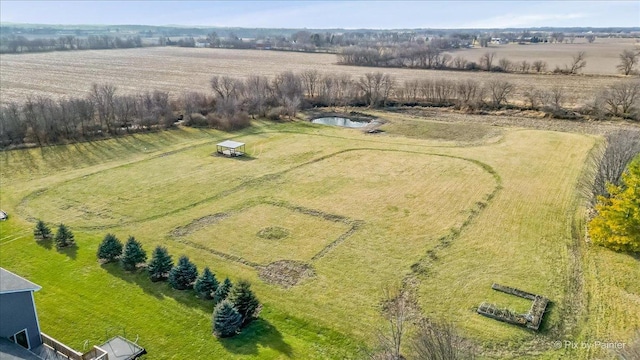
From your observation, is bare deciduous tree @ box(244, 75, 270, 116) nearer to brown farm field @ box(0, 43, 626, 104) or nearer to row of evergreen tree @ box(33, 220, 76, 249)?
brown farm field @ box(0, 43, 626, 104)

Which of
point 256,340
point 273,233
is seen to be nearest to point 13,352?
point 256,340

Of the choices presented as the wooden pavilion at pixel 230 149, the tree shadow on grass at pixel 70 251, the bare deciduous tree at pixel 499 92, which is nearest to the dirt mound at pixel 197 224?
the tree shadow on grass at pixel 70 251

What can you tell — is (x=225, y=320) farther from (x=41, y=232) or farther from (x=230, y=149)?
(x=230, y=149)

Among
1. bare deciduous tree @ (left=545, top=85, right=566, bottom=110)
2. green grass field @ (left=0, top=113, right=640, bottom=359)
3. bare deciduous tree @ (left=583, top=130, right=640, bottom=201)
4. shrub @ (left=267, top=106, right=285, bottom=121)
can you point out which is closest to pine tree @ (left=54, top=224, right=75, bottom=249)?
green grass field @ (left=0, top=113, right=640, bottom=359)

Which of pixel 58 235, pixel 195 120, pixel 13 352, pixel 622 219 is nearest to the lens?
pixel 13 352

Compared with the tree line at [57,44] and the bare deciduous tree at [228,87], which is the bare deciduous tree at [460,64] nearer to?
the bare deciduous tree at [228,87]

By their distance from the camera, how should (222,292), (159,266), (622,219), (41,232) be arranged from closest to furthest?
(222,292) < (159,266) < (622,219) < (41,232)

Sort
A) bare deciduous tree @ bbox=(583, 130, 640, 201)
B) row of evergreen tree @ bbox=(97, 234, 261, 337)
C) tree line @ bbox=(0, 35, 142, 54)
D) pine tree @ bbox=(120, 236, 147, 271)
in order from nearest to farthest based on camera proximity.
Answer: row of evergreen tree @ bbox=(97, 234, 261, 337), pine tree @ bbox=(120, 236, 147, 271), bare deciduous tree @ bbox=(583, 130, 640, 201), tree line @ bbox=(0, 35, 142, 54)
